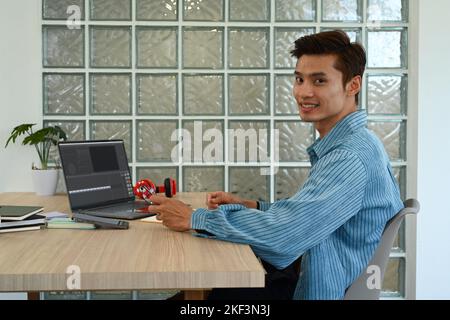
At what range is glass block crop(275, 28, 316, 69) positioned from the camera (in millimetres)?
3342

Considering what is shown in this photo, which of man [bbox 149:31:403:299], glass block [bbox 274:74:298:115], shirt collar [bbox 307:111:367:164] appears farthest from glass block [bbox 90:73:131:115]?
shirt collar [bbox 307:111:367:164]

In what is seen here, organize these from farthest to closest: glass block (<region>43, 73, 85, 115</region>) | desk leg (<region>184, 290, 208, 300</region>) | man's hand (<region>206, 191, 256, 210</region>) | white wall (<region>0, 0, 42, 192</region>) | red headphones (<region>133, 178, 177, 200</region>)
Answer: glass block (<region>43, 73, 85, 115</region>), white wall (<region>0, 0, 42, 192</region>), red headphones (<region>133, 178, 177, 200</region>), man's hand (<region>206, 191, 256, 210</region>), desk leg (<region>184, 290, 208, 300</region>)

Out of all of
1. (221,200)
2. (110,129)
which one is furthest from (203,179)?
(221,200)

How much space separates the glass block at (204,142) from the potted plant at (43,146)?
2.17 feet

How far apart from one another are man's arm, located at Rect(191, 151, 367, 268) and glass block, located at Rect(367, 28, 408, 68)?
198 cm

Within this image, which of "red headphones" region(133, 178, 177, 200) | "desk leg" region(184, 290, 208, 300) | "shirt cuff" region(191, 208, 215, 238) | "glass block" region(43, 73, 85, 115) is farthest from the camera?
"glass block" region(43, 73, 85, 115)

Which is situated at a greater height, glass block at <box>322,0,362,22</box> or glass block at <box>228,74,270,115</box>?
glass block at <box>322,0,362,22</box>

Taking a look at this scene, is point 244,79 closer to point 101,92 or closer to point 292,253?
point 101,92

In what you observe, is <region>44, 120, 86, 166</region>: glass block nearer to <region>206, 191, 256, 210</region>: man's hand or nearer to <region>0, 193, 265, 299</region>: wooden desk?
<region>206, 191, 256, 210</region>: man's hand

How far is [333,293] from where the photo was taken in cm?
155

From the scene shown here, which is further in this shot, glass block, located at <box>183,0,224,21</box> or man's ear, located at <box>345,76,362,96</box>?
glass block, located at <box>183,0,224,21</box>

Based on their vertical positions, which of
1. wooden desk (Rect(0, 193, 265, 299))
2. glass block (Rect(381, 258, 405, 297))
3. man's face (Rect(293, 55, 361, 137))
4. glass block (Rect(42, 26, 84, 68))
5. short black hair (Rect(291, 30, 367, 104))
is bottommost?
glass block (Rect(381, 258, 405, 297))

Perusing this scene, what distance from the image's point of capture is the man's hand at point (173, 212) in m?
1.64

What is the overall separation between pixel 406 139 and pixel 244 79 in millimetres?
949
